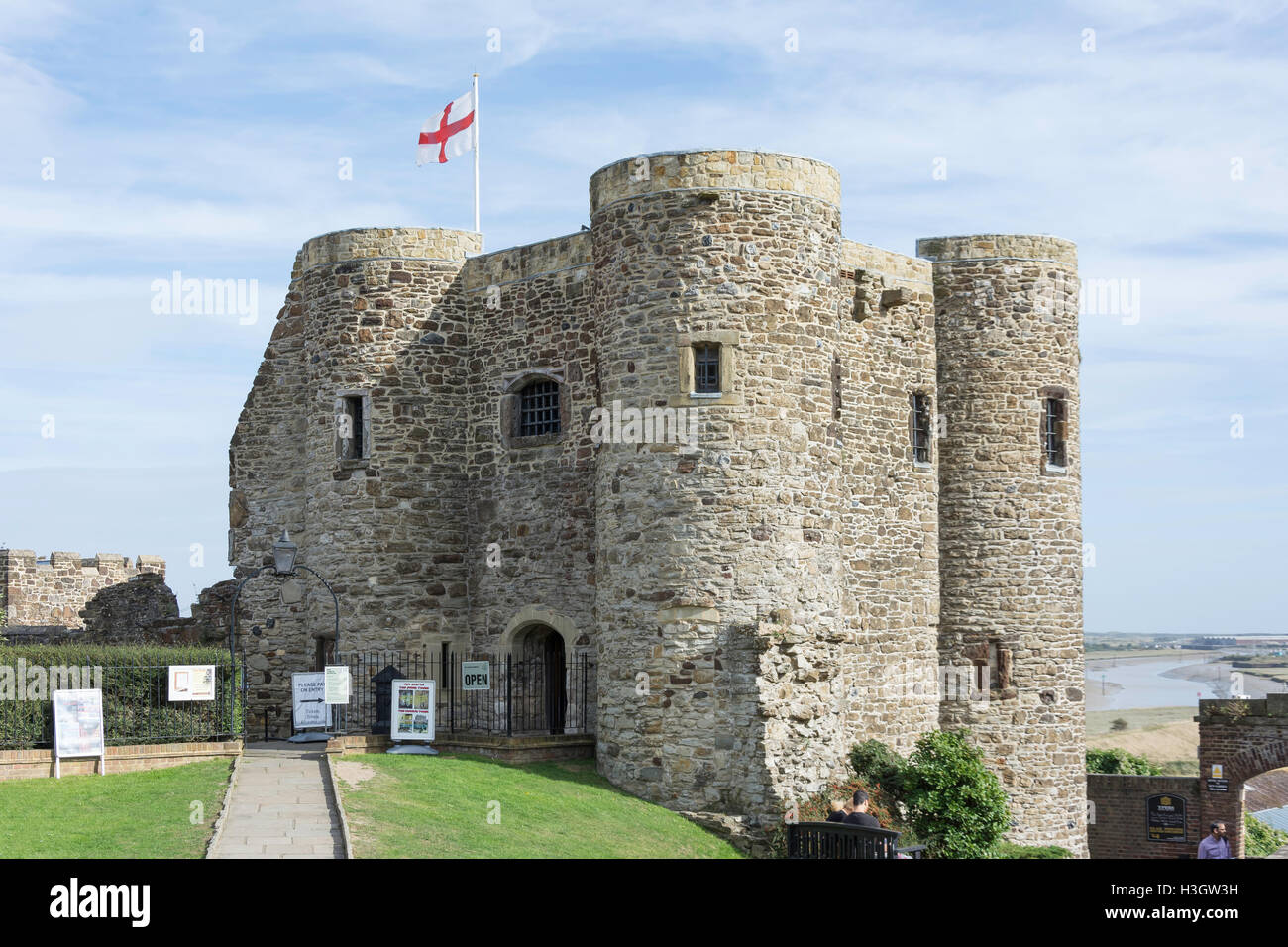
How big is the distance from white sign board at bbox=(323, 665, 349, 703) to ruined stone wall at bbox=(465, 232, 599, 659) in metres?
4.20

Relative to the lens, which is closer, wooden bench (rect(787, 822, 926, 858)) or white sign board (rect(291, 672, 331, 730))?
wooden bench (rect(787, 822, 926, 858))

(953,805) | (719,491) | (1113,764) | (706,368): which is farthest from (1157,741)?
(706,368)

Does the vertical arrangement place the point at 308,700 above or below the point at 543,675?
below

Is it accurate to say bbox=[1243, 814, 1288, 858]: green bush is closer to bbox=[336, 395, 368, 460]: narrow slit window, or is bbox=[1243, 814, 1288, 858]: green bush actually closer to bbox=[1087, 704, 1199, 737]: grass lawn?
bbox=[336, 395, 368, 460]: narrow slit window

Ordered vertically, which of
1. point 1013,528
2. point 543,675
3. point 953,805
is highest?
point 1013,528

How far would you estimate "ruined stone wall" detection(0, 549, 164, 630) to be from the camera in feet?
131

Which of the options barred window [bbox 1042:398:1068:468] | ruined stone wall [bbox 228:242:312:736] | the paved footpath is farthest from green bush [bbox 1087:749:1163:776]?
the paved footpath

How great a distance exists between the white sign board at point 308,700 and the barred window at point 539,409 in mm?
5732

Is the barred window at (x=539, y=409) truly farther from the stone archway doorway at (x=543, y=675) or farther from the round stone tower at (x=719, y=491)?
the stone archway doorway at (x=543, y=675)

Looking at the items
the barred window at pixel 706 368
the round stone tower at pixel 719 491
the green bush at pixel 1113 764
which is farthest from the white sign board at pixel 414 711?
the green bush at pixel 1113 764

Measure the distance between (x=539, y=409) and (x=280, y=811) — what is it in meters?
10.7

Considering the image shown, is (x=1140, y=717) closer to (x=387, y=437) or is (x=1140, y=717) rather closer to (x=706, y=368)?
(x=387, y=437)

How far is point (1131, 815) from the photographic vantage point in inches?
1414

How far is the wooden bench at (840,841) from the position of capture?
706 inches
